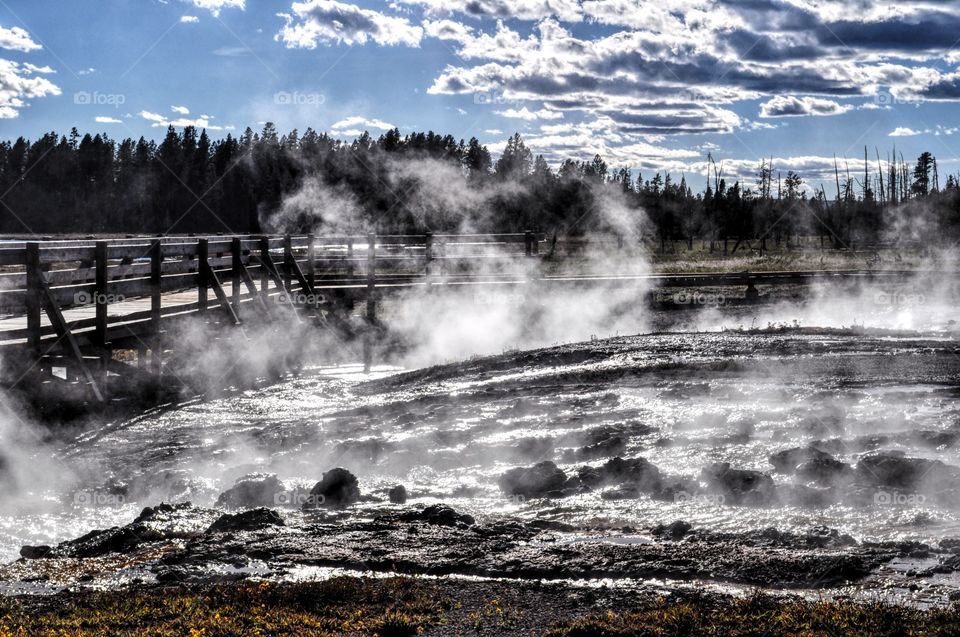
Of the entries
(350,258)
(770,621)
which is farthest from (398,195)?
(770,621)

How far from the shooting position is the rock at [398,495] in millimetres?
9250

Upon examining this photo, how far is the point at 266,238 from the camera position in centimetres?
2052

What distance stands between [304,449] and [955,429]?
277 inches

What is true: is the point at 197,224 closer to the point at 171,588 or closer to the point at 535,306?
the point at 535,306

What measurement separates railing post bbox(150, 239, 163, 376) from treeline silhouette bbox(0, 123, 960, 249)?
130ft

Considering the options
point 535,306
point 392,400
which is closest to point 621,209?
point 535,306

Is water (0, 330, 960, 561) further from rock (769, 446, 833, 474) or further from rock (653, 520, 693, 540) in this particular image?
rock (653, 520, 693, 540)

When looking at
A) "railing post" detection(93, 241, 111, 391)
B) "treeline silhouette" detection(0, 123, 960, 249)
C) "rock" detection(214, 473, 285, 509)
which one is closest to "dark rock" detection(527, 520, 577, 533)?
"rock" detection(214, 473, 285, 509)

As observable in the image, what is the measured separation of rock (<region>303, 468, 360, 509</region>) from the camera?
9000 mm

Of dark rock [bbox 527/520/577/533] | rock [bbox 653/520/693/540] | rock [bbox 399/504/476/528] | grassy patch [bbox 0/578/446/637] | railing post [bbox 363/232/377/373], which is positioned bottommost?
Answer: dark rock [bbox 527/520/577/533]

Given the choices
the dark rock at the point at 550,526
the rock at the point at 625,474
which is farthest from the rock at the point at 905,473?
the dark rock at the point at 550,526

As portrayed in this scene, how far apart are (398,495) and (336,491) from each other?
0.57 m

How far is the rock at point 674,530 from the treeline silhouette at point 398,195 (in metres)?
46.2

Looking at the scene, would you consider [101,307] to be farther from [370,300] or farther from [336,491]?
[370,300]
